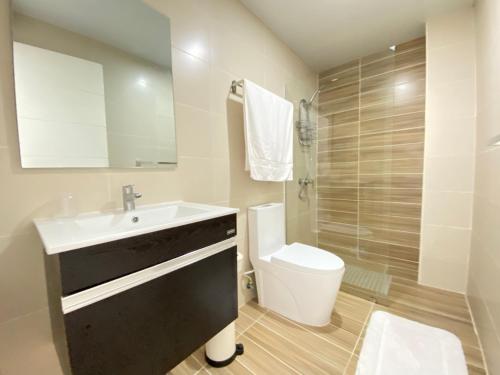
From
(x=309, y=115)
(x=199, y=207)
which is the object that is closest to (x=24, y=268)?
(x=199, y=207)

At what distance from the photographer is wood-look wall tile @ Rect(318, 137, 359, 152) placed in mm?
2339

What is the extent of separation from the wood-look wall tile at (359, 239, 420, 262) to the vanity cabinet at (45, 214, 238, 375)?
72.0 inches

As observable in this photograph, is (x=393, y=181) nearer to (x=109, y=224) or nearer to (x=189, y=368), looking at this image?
(x=189, y=368)

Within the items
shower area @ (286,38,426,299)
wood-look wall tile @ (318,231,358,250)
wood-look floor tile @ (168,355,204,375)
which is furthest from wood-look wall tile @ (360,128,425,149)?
wood-look floor tile @ (168,355,204,375)

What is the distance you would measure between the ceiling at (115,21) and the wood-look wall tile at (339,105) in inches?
73.6

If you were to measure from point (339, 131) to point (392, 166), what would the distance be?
66 centimetres

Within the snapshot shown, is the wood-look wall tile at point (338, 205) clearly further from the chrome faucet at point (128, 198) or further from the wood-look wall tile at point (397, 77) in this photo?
the chrome faucet at point (128, 198)

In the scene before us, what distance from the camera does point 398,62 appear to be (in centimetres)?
209

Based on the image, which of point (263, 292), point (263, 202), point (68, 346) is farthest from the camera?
point (263, 202)

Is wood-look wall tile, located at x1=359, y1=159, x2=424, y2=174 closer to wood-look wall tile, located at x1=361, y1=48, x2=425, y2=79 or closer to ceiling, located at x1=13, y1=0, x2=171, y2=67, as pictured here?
wood-look wall tile, located at x1=361, y1=48, x2=425, y2=79

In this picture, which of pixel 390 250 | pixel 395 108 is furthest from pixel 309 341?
pixel 395 108

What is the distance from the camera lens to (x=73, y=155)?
902 mm

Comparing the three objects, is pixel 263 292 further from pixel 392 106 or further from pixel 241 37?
pixel 392 106

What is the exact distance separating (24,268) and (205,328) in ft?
2.44
